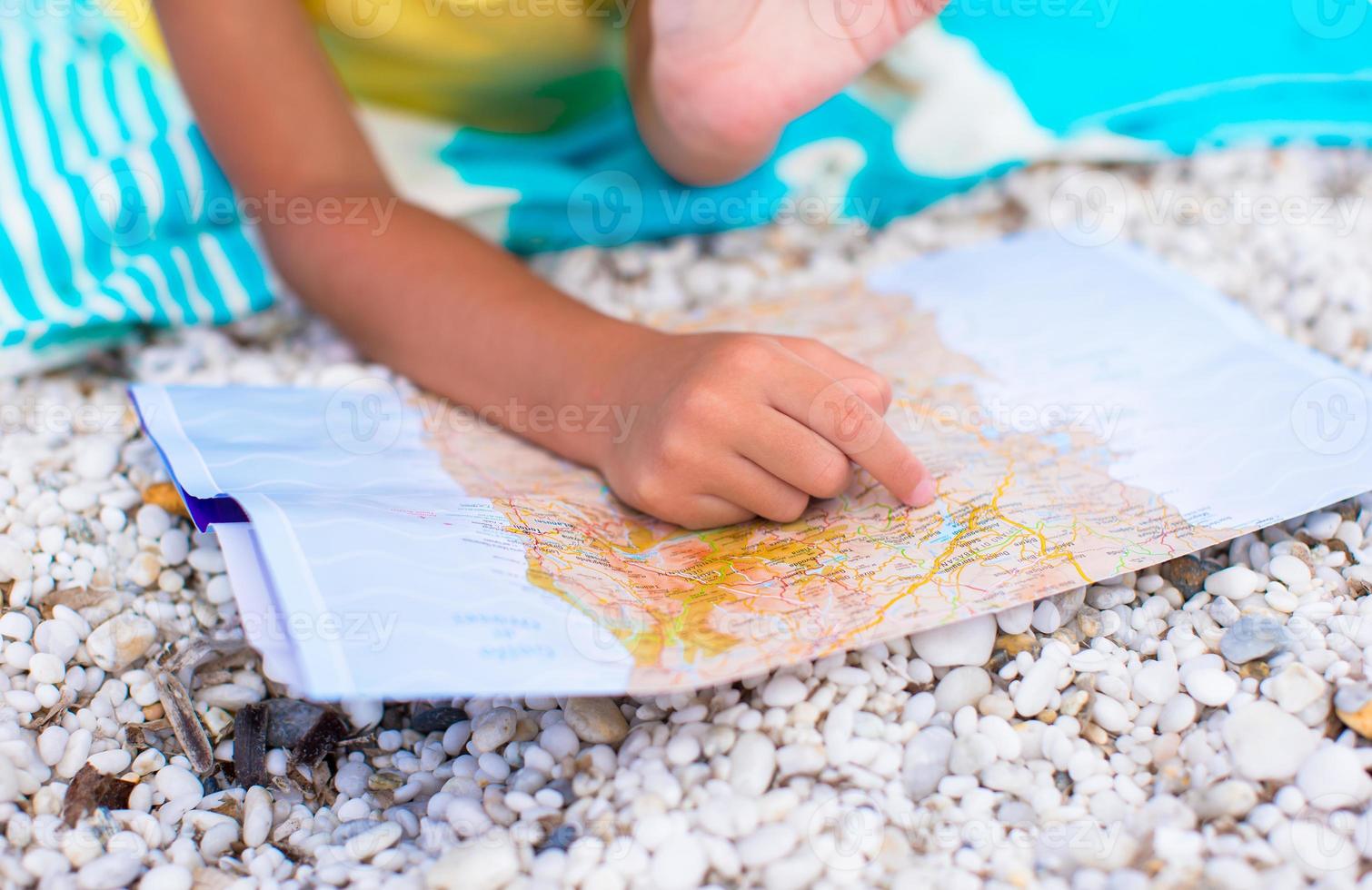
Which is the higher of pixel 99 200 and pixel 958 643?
pixel 99 200

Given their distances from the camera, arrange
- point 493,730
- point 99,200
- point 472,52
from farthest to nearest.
A: point 472,52 < point 99,200 < point 493,730

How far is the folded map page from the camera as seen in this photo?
1.78 ft

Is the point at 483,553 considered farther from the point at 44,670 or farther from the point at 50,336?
the point at 50,336

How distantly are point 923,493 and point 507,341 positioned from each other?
34 cm

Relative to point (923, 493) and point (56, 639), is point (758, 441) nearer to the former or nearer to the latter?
point (923, 493)

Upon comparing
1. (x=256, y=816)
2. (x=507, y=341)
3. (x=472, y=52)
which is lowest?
(x=256, y=816)

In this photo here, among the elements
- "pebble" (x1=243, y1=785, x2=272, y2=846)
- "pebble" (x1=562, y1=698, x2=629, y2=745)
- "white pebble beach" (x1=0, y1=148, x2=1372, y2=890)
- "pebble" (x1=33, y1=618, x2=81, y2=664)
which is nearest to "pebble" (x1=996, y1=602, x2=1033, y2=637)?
"white pebble beach" (x1=0, y1=148, x2=1372, y2=890)

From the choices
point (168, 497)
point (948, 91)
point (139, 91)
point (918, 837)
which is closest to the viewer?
point (918, 837)

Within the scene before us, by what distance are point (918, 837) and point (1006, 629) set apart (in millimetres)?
156

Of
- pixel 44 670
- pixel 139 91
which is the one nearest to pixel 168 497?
pixel 44 670

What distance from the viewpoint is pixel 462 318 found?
847 mm

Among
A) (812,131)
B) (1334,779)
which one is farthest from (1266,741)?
(812,131)

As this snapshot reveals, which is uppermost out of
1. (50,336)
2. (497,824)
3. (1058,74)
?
(1058,74)

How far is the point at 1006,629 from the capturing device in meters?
0.64
